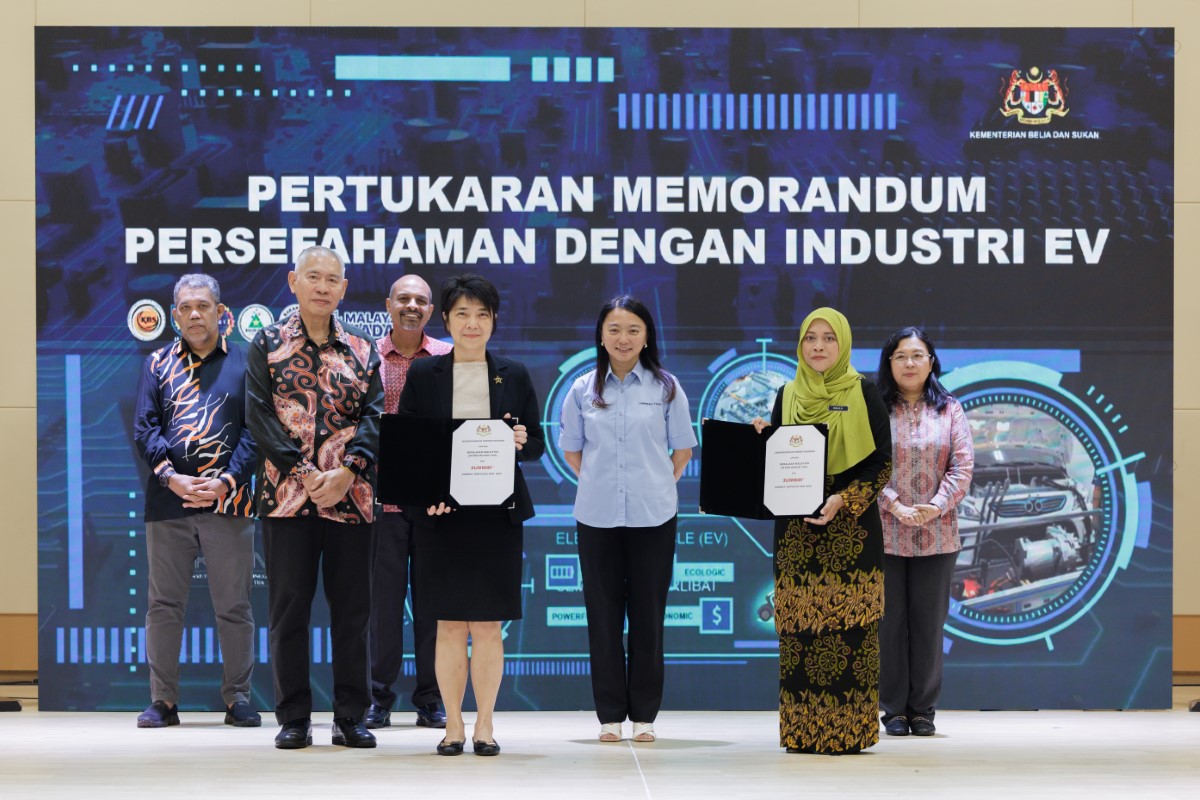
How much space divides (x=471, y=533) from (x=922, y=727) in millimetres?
1893

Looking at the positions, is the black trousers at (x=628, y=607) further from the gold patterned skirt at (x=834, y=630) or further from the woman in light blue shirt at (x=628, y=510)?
the gold patterned skirt at (x=834, y=630)

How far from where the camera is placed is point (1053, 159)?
18.7 feet

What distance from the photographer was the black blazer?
14.3 ft

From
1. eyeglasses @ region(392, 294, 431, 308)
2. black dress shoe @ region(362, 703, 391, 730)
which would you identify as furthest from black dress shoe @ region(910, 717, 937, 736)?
eyeglasses @ region(392, 294, 431, 308)

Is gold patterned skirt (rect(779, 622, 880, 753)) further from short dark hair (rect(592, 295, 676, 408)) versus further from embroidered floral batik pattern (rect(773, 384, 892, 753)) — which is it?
short dark hair (rect(592, 295, 676, 408))

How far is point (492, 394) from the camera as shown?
4359 millimetres

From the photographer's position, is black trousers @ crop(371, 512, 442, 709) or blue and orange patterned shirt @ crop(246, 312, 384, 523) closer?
blue and orange patterned shirt @ crop(246, 312, 384, 523)

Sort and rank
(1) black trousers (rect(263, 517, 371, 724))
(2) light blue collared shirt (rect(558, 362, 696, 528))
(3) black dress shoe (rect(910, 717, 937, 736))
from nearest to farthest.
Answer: (1) black trousers (rect(263, 517, 371, 724)) < (2) light blue collared shirt (rect(558, 362, 696, 528)) < (3) black dress shoe (rect(910, 717, 937, 736))

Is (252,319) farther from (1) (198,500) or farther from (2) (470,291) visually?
(2) (470,291)

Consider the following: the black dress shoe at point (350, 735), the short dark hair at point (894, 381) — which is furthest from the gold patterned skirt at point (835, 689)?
the black dress shoe at point (350, 735)

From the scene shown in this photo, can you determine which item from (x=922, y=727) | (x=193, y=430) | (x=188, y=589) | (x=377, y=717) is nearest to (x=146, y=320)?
(x=193, y=430)

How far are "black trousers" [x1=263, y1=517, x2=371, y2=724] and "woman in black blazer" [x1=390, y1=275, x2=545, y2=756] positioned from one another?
219 mm

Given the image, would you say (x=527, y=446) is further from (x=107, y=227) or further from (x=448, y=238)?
→ (x=107, y=227)

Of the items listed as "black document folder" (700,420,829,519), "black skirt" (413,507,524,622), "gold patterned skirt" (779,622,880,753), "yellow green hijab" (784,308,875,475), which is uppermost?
"yellow green hijab" (784,308,875,475)
